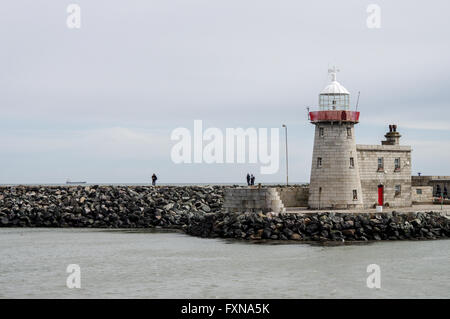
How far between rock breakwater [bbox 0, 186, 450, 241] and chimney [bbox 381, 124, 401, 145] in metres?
8.18

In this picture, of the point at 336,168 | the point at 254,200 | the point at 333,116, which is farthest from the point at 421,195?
the point at 254,200

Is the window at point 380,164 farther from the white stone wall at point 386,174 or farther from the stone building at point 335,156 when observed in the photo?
the stone building at point 335,156

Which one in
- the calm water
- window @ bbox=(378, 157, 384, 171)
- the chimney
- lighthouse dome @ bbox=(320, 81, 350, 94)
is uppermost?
lighthouse dome @ bbox=(320, 81, 350, 94)

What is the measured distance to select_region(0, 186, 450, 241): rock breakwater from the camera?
3388 centimetres

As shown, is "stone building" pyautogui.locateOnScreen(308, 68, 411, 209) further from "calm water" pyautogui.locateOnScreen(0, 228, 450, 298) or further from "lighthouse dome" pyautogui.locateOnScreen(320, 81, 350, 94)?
"calm water" pyautogui.locateOnScreen(0, 228, 450, 298)

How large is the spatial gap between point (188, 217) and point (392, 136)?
1303cm

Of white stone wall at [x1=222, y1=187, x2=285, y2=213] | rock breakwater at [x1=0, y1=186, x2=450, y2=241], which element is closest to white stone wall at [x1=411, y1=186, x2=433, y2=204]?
rock breakwater at [x1=0, y1=186, x2=450, y2=241]

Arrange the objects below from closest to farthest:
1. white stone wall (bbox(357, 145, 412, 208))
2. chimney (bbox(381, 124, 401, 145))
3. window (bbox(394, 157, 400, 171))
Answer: white stone wall (bbox(357, 145, 412, 208)) < window (bbox(394, 157, 400, 171)) < chimney (bbox(381, 124, 401, 145))

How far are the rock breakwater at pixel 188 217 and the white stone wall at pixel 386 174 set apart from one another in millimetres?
5093

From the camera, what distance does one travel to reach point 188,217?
43281 millimetres
